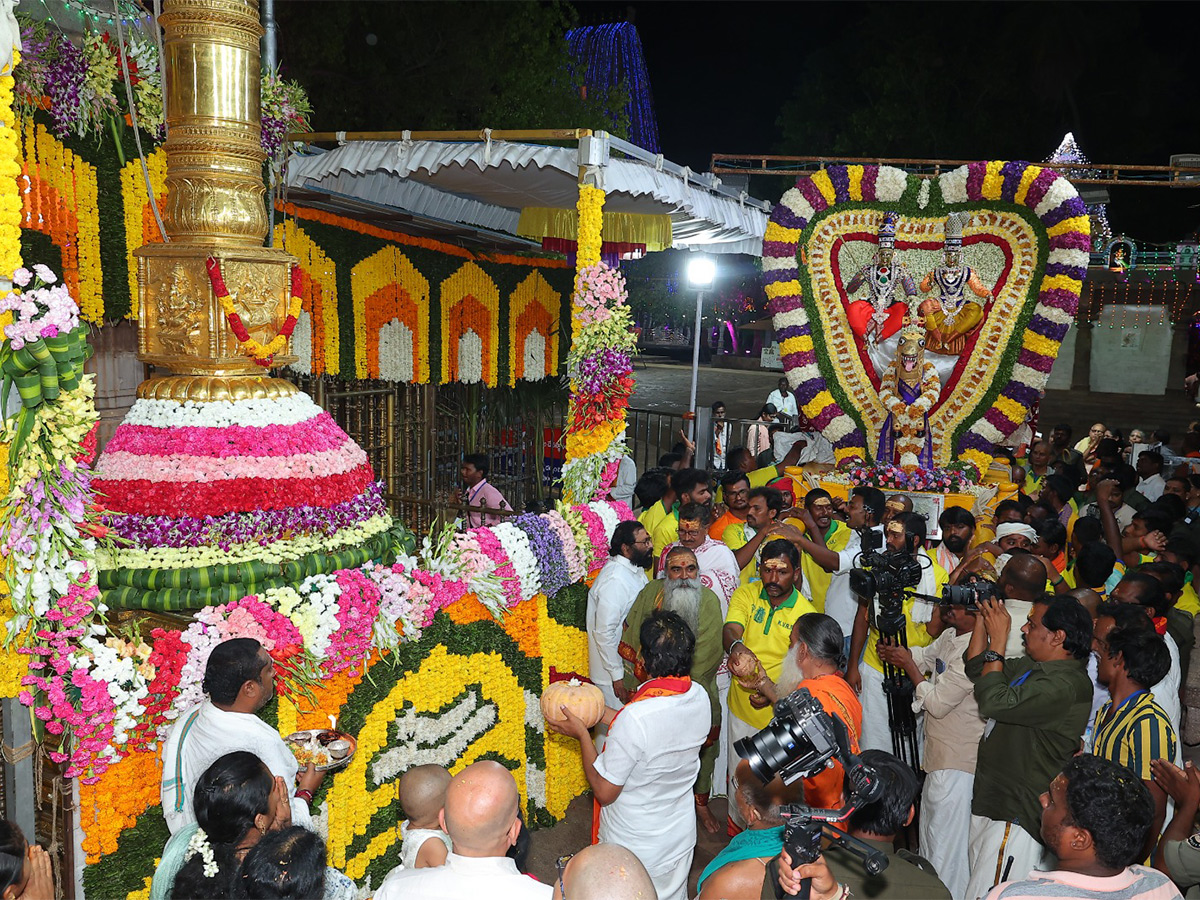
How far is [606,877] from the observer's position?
2.21 meters

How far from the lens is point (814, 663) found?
358 cm

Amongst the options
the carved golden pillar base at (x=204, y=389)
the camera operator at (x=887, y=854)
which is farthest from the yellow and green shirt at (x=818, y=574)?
the carved golden pillar base at (x=204, y=389)

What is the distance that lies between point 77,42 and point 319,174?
1.75m

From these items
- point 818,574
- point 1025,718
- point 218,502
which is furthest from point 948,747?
point 218,502

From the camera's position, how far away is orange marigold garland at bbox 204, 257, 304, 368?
438cm

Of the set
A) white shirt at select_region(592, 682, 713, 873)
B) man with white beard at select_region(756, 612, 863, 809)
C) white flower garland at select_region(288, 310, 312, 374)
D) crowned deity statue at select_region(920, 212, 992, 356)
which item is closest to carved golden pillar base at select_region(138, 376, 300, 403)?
white shirt at select_region(592, 682, 713, 873)

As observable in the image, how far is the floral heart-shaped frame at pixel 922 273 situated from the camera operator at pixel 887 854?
352 inches

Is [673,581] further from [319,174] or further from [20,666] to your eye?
[319,174]

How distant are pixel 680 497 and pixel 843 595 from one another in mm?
1224

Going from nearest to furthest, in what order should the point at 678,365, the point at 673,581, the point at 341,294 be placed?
the point at 673,581 < the point at 341,294 < the point at 678,365

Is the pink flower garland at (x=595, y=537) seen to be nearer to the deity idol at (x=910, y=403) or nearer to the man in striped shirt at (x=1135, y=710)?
the man in striped shirt at (x=1135, y=710)

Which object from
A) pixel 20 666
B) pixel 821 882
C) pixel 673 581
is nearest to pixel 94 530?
pixel 20 666

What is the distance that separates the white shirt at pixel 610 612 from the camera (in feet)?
16.9

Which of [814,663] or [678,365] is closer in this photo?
[814,663]
